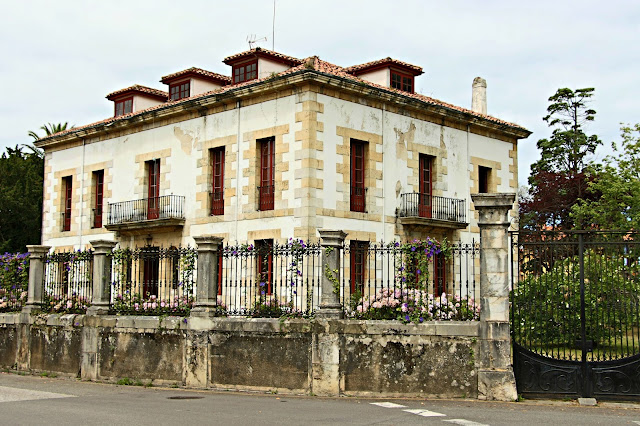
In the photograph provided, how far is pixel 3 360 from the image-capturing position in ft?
53.7

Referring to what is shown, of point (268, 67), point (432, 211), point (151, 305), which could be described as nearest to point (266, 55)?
point (268, 67)

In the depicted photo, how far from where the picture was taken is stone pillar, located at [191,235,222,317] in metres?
13.0

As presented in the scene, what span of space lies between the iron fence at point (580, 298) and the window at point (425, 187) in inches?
470

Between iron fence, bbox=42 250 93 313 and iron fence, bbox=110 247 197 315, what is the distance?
634mm

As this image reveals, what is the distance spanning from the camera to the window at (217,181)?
23672 millimetres

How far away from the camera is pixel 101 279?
1470 cm

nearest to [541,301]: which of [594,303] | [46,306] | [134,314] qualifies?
[594,303]

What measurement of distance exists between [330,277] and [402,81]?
14.5m

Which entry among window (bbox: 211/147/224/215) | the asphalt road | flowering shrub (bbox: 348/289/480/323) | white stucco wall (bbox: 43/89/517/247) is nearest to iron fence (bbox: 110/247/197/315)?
the asphalt road

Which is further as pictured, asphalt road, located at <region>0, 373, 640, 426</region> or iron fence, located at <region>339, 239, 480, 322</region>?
iron fence, located at <region>339, 239, 480, 322</region>

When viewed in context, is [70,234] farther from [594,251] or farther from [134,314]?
[594,251]

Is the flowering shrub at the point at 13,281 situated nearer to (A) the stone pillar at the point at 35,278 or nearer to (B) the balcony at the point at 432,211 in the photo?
(A) the stone pillar at the point at 35,278

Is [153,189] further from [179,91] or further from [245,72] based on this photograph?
[245,72]

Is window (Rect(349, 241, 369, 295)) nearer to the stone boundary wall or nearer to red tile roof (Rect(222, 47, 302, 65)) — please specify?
the stone boundary wall
